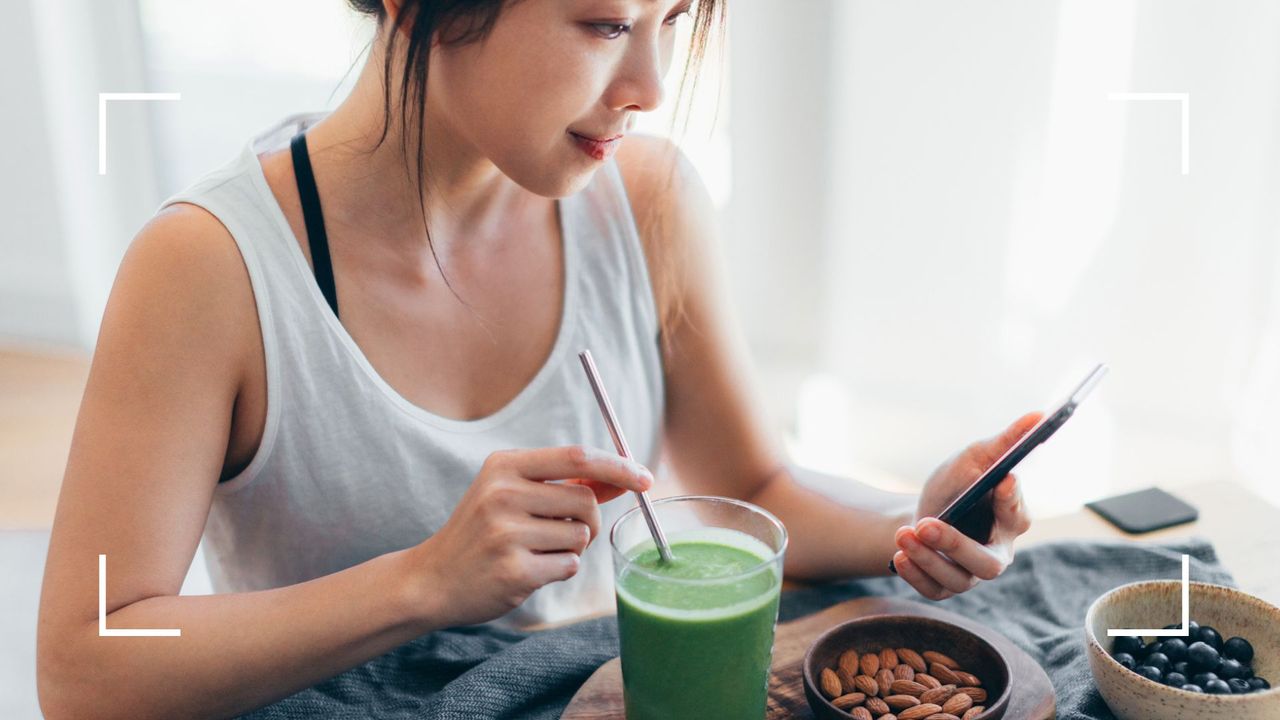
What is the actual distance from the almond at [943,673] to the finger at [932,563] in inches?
3.9

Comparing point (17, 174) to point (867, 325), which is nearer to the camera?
point (867, 325)

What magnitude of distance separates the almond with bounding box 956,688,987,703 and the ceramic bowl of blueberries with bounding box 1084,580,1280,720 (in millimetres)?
100

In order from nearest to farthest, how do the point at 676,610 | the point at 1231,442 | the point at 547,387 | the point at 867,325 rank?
the point at 676,610 → the point at 547,387 → the point at 1231,442 → the point at 867,325

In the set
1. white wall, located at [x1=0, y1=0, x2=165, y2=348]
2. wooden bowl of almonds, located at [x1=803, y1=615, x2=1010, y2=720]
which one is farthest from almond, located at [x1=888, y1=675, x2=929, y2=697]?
white wall, located at [x1=0, y1=0, x2=165, y2=348]

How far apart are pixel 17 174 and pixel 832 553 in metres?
3.23

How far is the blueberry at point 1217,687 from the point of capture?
919 mm

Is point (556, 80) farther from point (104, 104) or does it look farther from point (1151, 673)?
point (104, 104)

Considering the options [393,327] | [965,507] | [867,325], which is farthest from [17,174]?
[965,507]

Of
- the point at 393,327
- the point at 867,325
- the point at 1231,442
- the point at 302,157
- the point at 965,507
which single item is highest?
the point at 302,157

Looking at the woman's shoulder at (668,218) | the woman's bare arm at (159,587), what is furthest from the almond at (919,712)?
the woman's shoulder at (668,218)

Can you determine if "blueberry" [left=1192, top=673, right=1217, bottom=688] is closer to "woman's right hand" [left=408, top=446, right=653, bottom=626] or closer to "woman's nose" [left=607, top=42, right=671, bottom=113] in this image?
"woman's right hand" [left=408, top=446, right=653, bottom=626]

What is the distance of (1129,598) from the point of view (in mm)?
1029

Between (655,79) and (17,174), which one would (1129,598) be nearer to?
(655,79)

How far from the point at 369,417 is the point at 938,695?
2.09 feet
